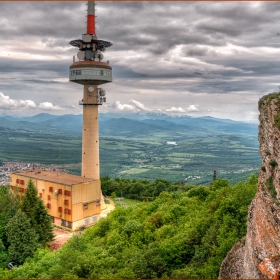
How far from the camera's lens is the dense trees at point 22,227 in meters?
31.2

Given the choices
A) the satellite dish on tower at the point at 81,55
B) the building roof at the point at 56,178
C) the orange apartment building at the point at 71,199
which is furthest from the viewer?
the satellite dish on tower at the point at 81,55

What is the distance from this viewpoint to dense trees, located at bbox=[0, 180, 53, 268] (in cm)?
3115

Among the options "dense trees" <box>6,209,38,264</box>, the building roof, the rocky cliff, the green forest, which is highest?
the rocky cliff

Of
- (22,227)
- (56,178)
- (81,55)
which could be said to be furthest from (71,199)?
(81,55)

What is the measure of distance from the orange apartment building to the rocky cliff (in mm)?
29199

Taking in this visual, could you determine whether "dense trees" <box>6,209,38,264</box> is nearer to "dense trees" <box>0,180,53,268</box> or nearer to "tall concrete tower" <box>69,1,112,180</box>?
"dense trees" <box>0,180,53,268</box>

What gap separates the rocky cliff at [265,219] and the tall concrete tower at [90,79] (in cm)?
3446

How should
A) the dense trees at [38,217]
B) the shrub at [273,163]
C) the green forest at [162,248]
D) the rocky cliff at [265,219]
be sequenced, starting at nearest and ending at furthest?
1. the rocky cliff at [265,219]
2. the shrub at [273,163]
3. the green forest at [162,248]
4. the dense trees at [38,217]

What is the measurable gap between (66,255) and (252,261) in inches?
600

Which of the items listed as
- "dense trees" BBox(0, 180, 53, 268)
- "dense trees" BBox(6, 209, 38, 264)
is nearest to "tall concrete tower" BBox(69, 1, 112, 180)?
"dense trees" BBox(0, 180, 53, 268)

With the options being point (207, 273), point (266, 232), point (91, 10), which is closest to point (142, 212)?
point (207, 273)

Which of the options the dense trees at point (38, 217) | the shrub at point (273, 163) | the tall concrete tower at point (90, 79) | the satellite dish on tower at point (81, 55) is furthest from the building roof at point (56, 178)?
the shrub at point (273, 163)

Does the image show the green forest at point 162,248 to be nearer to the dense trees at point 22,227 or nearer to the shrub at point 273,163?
the dense trees at point 22,227

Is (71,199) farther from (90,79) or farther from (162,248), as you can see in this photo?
(162,248)
